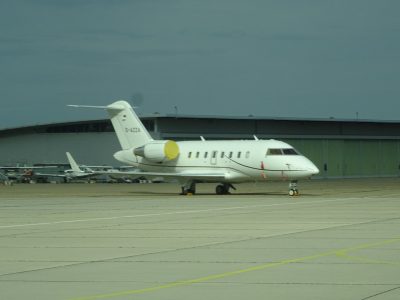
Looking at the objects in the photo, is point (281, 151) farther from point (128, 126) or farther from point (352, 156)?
point (352, 156)

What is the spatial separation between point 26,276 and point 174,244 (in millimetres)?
4994

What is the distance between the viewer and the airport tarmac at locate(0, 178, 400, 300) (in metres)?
11.5

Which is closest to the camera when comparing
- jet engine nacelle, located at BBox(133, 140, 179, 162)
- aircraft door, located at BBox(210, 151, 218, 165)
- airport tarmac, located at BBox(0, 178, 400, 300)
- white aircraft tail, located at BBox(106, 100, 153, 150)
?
airport tarmac, located at BBox(0, 178, 400, 300)

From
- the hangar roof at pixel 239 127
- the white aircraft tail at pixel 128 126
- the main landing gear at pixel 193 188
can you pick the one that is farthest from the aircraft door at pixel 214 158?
the hangar roof at pixel 239 127

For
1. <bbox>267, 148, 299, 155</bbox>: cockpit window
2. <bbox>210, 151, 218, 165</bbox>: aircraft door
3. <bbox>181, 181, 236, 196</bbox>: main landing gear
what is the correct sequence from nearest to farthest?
<bbox>267, 148, 299, 155</bbox>: cockpit window < <bbox>210, 151, 218, 165</bbox>: aircraft door < <bbox>181, 181, 236, 196</bbox>: main landing gear

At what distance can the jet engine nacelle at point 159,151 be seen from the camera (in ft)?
161

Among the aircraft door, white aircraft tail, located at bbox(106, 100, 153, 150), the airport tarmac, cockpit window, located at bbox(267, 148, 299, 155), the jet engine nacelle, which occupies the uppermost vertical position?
white aircraft tail, located at bbox(106, 100, 153, 150)

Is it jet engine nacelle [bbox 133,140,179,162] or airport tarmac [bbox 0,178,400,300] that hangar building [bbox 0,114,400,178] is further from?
airport tarmac [bbox 0,178,400,300]

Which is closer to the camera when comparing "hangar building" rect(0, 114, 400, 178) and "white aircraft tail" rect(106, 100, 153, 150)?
"white aircraft tail" rect(106, 100, 153, 150)

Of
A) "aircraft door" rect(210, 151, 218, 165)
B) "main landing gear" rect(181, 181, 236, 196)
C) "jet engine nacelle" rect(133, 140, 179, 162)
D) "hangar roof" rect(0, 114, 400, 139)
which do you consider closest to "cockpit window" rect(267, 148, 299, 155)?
"aircraft door" rect(210, 151, 218, 165)

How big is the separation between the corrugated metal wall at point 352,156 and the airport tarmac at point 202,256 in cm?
6650

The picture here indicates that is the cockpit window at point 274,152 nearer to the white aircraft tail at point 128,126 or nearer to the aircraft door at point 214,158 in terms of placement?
the aircraft door at point 214,158

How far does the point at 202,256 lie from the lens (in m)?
15.4

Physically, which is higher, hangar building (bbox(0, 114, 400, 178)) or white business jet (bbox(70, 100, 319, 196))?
hangar building (bbox(0, 114, 400, 178))
